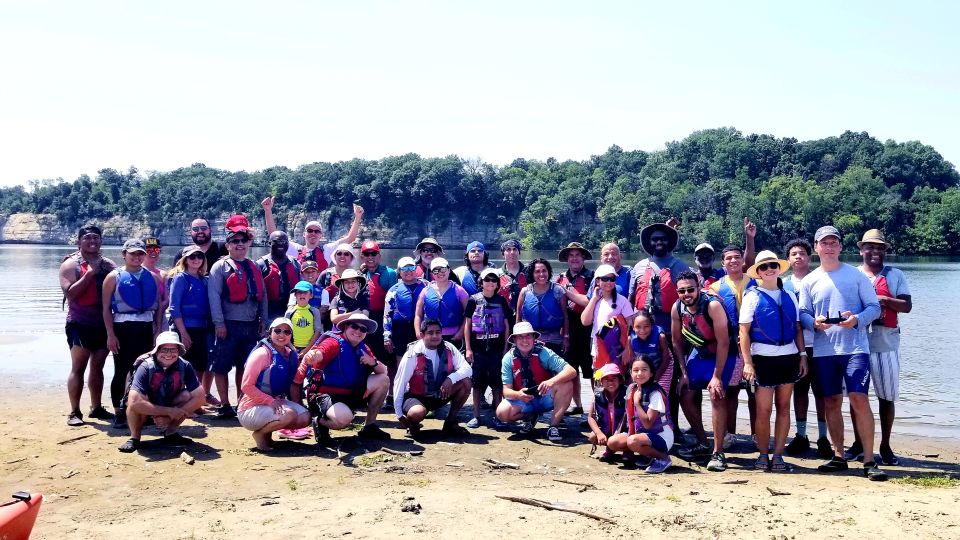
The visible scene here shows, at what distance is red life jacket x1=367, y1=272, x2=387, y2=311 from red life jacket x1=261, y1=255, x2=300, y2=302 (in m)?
0.91

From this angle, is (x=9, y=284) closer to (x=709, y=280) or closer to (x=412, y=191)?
(x=709, y=280)

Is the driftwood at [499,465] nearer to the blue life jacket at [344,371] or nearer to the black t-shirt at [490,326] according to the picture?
the blue life jacket at [344,371]

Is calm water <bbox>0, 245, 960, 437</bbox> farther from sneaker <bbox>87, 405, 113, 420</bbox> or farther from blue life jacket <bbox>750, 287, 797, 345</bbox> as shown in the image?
blue life jacket <bbox>750, 287, 797, 345</bbox>

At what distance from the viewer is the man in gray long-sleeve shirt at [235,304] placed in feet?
29.2

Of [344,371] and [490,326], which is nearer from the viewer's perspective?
[344,371]

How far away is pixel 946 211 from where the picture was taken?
261ft

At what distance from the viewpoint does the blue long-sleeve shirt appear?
7.14 meters

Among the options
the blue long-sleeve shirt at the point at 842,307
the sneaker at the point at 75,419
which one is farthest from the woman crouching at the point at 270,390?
the blue long-sleeve shirt at the point at 842,307

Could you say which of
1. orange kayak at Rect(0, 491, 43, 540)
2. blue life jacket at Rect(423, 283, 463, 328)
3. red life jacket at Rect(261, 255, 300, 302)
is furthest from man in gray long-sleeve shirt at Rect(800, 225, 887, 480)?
orange kayak at Rect(0, 491, 43, 540)

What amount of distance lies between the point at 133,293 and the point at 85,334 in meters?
0.72

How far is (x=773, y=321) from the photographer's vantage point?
23.5 ft

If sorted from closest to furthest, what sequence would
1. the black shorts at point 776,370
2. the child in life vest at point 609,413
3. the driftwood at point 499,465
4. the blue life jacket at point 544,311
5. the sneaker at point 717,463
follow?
the black shorts at point 776,370 → the sneaker at point 717,463 → the driftwood at point 499,465 → the child in life vest at point 609,413 → the blue life jacket at point 544,311

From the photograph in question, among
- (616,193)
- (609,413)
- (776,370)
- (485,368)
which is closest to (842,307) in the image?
(776,370)

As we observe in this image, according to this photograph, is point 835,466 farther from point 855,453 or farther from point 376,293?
point 376,293
